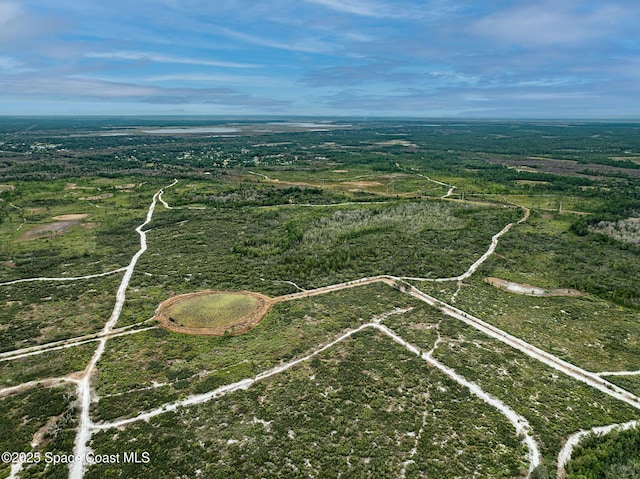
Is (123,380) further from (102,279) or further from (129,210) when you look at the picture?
(129,210)

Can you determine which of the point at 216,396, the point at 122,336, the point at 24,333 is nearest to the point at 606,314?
the point at 216,396

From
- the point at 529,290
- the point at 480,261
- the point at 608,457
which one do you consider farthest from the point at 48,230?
the point at 608,457

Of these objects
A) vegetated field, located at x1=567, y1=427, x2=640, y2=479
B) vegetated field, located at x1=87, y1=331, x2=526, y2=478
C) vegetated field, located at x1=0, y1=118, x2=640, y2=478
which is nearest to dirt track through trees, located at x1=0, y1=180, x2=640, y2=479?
vegetated field, located at x1=0, y1=118, x2=640, y2=478

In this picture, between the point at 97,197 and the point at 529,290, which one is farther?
the point at 97,197

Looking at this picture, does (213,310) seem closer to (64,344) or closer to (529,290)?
Result: (64,344)

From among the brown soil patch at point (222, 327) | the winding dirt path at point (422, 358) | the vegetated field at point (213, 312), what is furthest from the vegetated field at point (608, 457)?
the vegetated field at point (213, 312)

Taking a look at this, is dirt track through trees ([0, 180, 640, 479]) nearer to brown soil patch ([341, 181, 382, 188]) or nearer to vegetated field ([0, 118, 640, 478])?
vegetated field ([0, 118, 640, 478])
